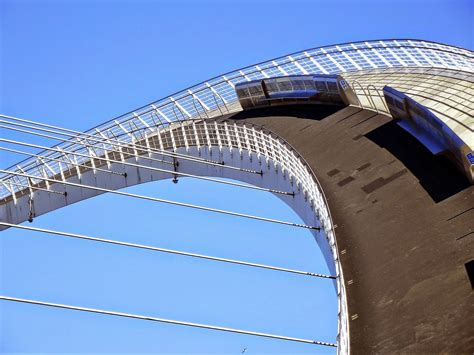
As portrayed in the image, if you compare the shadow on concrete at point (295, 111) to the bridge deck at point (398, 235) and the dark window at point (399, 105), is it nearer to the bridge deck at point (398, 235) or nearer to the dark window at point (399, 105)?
the bridge deck at point (398, 235)

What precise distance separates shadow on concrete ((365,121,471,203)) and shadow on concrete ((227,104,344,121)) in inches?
230

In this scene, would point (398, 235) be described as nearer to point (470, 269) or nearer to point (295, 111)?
point (470, 269)

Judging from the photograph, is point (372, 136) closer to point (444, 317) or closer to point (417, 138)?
point (417, 138)

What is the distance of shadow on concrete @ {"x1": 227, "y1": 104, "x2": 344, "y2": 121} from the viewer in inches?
1406

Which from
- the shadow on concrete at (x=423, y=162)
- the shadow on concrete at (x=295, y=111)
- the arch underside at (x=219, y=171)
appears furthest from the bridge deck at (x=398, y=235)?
the shadow on concrete at (x=295, y=111)

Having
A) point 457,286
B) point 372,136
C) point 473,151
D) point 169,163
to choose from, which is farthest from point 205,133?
point 457,286

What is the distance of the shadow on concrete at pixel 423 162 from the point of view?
22.6 m

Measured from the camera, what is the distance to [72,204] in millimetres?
44094

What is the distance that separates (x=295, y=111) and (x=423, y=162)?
13559 millimetres

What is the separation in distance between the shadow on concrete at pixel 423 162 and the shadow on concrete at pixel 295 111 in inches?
230

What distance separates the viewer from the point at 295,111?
126 ft

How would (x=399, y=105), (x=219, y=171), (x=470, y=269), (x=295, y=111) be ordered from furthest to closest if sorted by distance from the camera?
(x=295, y=111) < (x=219, y=171) < (x=399, y=105) < (x=470, y=269)

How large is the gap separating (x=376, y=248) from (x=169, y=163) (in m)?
20.8

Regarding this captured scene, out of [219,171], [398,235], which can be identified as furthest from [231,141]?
[398,235]
